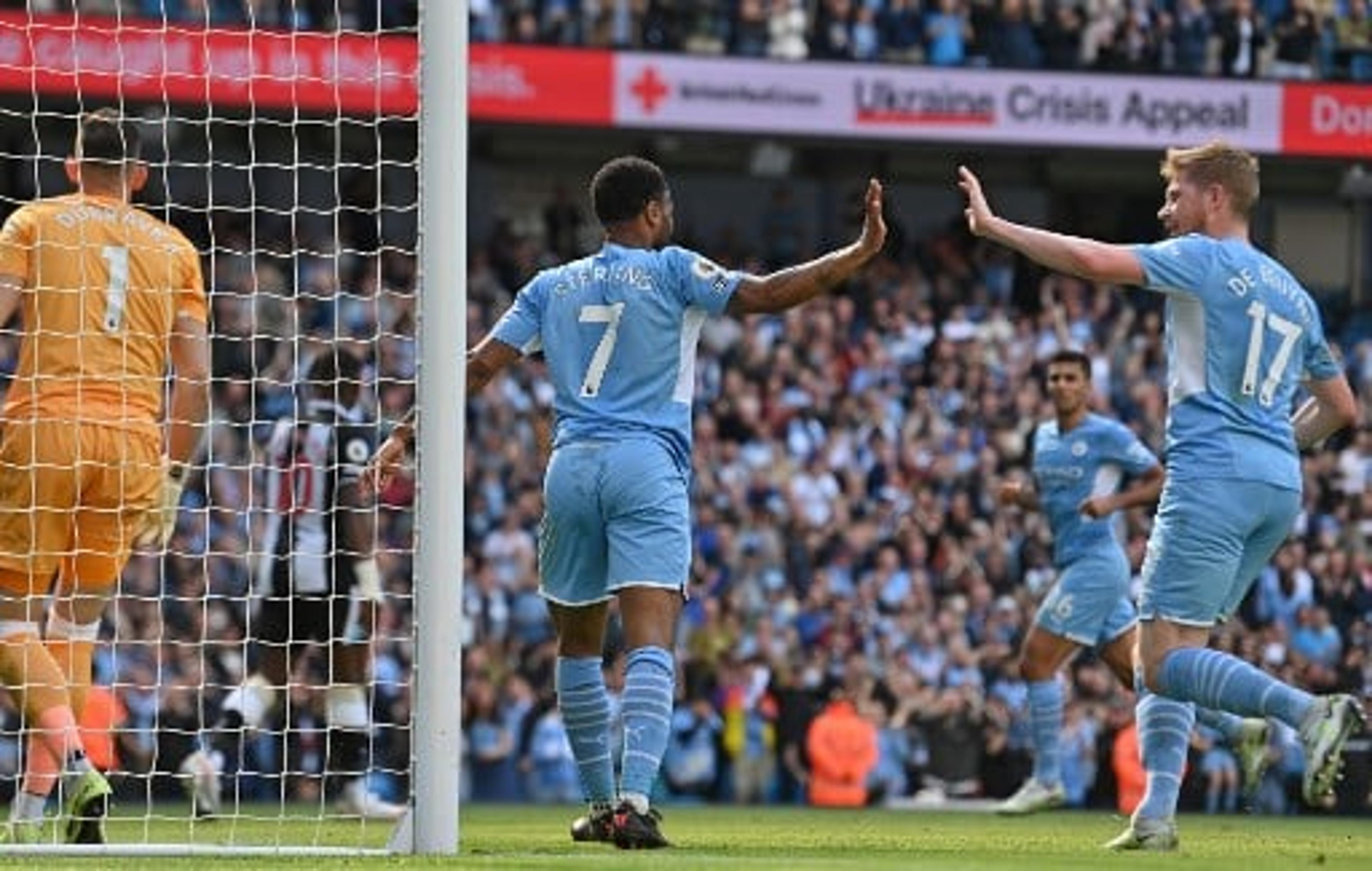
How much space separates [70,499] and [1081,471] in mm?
6643

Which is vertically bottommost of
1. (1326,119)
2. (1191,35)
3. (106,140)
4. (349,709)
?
(349,709)

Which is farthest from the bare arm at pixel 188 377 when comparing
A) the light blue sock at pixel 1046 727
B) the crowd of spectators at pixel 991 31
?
the crowd of spectators at pixel 991 31

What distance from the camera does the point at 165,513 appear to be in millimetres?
11703

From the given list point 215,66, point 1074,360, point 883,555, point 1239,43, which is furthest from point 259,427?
point 1239,43

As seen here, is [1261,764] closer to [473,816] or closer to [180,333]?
[180,333]

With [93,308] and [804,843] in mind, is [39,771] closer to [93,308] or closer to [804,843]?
[93,308]

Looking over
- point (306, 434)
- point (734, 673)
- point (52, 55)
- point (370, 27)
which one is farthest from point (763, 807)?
point (370, 27)

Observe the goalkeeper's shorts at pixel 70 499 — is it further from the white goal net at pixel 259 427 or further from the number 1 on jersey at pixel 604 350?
the number 1 on jersey at pixel 604 350

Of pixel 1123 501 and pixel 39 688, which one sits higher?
pixel 1123 501

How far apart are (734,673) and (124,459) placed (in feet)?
43.6

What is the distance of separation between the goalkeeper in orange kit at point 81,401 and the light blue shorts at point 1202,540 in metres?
3.37

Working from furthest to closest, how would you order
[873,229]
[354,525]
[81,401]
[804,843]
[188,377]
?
[354,525] < [804,843] < [188,377] < [81,401] < [873,229]

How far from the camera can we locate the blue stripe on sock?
33.2ft

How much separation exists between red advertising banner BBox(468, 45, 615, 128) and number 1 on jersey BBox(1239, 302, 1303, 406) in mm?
Result: 18757
